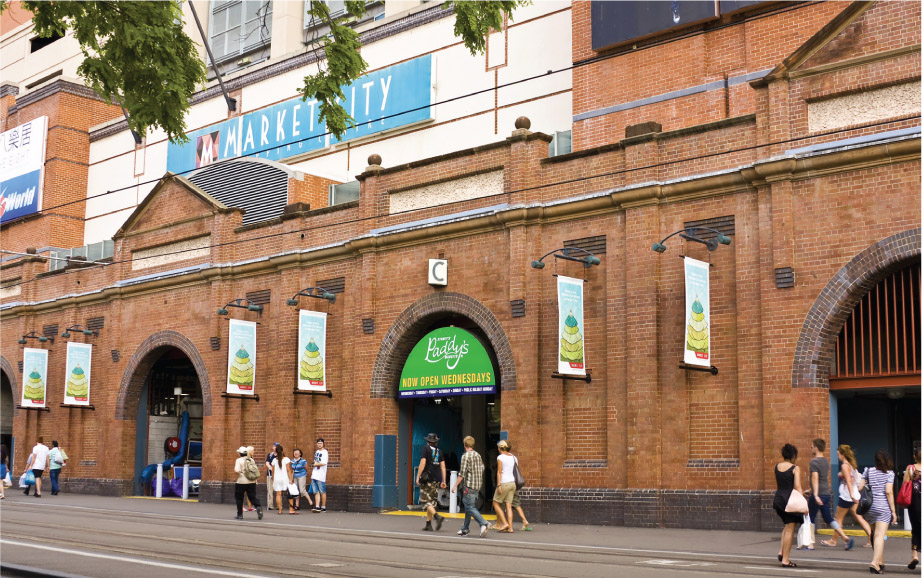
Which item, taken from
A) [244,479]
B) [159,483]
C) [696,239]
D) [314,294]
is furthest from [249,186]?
[696,239]

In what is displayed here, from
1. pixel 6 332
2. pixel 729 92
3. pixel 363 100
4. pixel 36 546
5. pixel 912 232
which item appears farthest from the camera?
pixel 6 332

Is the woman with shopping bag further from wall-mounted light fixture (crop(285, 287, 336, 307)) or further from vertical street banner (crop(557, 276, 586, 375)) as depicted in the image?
wall-mounted light fixture (crop(285, 287, 336, 307))

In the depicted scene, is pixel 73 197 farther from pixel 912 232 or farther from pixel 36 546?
pixel 912 232

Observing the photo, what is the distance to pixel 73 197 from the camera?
Result: 40.7m

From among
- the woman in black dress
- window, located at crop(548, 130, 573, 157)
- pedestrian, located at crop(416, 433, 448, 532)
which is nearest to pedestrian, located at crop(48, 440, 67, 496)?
pedestrian, located at crop(416, 433, 448, 532)

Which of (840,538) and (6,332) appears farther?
(6,332)

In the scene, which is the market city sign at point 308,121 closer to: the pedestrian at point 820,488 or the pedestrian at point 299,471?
the pedestrian at point 299,471

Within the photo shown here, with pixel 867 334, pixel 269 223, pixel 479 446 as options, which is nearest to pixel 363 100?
pixel 269 223

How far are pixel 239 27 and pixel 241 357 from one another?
17.5 metres

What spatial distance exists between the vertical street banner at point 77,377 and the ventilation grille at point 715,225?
66.9 feet

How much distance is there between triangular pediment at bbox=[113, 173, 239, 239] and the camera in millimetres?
29391

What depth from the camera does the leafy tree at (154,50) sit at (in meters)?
11.5

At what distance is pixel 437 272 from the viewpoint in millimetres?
22875

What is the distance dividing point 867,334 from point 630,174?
5270 mm
